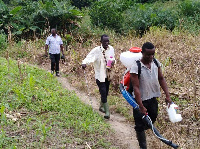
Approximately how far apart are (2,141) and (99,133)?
1.57m

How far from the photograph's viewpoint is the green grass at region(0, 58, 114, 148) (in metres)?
3.87

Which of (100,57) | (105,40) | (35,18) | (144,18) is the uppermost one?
(144,18)

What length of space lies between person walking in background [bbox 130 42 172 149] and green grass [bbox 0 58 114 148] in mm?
892

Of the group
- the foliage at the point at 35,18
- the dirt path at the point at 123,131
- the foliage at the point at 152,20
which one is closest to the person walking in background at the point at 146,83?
the dirt path at the point at 123,131

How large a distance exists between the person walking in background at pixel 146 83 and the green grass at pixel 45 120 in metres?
0.89

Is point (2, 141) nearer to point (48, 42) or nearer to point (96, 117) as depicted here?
point (96, 117)

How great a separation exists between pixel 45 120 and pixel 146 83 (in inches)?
76.7

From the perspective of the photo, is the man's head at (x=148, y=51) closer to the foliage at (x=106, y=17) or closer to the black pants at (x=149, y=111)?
the black pants at (x=149, y=111)

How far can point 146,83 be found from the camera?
11.8ft

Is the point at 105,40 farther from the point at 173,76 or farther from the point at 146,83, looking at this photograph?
the point at 173,76

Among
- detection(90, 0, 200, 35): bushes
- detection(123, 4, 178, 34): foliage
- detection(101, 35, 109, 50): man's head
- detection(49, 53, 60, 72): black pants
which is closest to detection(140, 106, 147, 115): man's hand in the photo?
detection(101, 35, 109, 50): man's head

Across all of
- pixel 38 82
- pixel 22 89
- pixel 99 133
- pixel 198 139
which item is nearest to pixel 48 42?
pixel 38 82

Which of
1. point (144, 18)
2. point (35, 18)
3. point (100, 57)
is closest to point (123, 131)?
point (100, 57)

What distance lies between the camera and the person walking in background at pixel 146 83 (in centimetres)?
349
